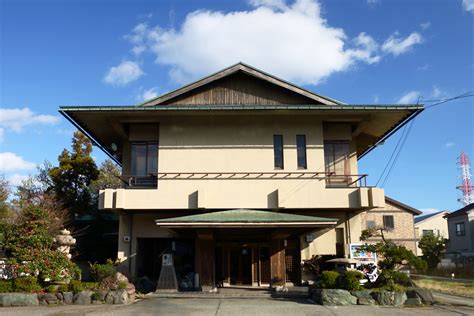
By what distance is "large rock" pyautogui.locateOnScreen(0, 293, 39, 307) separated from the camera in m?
14.9

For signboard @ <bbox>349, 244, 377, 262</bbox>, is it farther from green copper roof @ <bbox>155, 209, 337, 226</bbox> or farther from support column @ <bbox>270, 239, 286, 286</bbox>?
green copper roof @ <bbox>155, 209, 337, 226</bbox>

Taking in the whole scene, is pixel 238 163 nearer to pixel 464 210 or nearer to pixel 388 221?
pixel 388 221

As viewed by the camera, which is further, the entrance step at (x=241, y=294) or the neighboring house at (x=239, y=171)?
the neighboring house at (x=239, y=171)

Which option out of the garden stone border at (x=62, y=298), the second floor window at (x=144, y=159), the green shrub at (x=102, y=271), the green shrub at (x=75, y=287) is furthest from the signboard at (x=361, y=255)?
the green shrub at (x=75, y=287)

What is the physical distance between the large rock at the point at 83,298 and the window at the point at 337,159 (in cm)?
1169

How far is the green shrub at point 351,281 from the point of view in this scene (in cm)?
1518

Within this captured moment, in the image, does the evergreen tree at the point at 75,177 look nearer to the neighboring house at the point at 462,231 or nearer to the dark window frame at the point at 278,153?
the dark window frame at the point at 278,153

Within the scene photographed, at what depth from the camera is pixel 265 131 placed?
20.3 meters

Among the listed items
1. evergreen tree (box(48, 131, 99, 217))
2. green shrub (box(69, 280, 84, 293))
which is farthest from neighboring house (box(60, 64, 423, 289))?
evergreen tree (box(48, 131, 99, 217))

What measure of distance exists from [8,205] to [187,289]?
19.3 meters

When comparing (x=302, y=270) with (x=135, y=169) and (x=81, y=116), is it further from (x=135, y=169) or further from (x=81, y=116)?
(x=81, y=116)

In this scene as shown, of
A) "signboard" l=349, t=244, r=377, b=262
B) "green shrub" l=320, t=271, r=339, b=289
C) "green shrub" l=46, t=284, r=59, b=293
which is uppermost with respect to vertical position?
"signboard" l=349, t=244, r=377, b=262

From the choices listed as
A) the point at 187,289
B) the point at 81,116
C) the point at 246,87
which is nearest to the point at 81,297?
the point at 187,289

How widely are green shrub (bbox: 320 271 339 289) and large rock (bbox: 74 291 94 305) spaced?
8.49 metres
